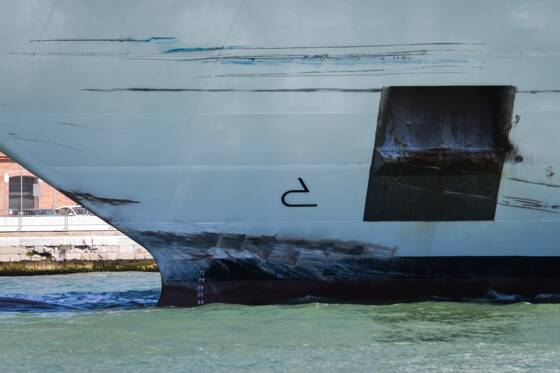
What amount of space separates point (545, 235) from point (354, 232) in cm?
218

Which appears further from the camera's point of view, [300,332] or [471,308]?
[471,308]

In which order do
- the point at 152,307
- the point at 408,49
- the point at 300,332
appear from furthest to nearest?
the point at 152,307 < the point at 408,49 < the point at 300,332

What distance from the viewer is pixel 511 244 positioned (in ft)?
42.7

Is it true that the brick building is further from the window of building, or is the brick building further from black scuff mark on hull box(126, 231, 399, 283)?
black scuff mark on hull box(126, 231, 399, 283)

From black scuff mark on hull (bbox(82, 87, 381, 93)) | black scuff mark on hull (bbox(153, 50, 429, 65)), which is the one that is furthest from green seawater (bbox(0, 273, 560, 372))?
black scuff mark on hull (bbox(153, 50, 429, 65))

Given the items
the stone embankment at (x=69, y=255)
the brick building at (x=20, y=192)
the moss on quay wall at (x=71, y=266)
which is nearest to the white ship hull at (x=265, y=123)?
the moss on quay wall at (x=71, y=266)

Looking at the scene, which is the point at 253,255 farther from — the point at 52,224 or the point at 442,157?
the point at 52,224

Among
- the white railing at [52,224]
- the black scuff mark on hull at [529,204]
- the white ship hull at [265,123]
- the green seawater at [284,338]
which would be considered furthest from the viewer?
the white railing at [52,224]

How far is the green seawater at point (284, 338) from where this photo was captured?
387 inches

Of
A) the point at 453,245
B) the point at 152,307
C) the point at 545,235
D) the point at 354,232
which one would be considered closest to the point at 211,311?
the point at 152,307

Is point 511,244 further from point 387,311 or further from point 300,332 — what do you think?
point 300,332

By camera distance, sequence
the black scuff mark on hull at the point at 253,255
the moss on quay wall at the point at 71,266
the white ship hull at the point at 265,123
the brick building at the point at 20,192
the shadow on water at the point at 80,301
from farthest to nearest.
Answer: the brick building at the point at 20,192 < the moss on quay wall at the point at 71,266 < the shadow on water at the point at 80,301 < the black scuff mark on hull at the point at 253,255 < the white ship hull at the point at 265,123

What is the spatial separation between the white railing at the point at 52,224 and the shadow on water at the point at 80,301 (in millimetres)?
11270

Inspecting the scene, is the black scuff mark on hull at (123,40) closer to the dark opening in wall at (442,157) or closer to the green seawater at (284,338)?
the dark opening in wall at (442,157)
